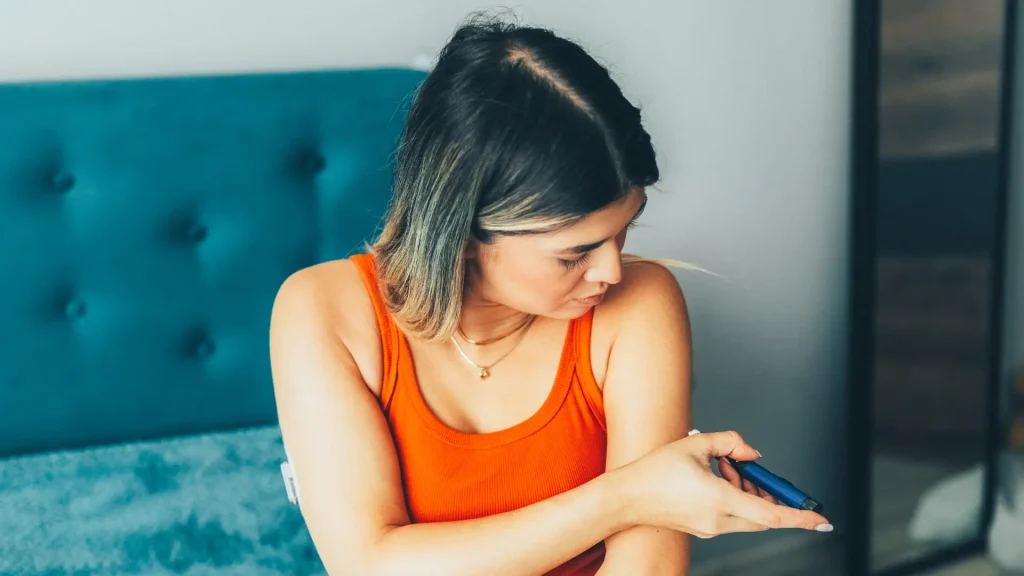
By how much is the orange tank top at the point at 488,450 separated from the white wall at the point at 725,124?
0.56 metres

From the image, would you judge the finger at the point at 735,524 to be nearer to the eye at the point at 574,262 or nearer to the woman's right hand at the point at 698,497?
the woman's right hand at the point at 698,497

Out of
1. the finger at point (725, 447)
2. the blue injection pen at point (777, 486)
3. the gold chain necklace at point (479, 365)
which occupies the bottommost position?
the blue injection pen at point (777, 486)

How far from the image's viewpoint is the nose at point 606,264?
3.06ft

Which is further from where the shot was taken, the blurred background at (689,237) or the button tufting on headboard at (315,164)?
the button tufting on headboard at (315,164)

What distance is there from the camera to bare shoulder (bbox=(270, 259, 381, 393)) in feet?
3.28

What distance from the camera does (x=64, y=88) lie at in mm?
1264

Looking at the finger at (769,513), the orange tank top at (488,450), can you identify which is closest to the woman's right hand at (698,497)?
the finger at (769,513)

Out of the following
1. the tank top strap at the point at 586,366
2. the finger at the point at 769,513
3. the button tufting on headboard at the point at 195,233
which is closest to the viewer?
the finger at the point at 769,513

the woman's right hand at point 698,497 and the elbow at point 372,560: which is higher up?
the woman's right hand at point 698,497

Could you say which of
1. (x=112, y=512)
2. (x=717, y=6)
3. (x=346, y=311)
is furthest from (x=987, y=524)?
(x=112, y=512)

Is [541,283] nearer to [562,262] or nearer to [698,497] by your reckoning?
[562,262]

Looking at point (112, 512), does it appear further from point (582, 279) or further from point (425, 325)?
point (582, 279)

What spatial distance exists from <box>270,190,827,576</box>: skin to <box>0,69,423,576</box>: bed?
0.98ft

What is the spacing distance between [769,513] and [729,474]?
78mm
